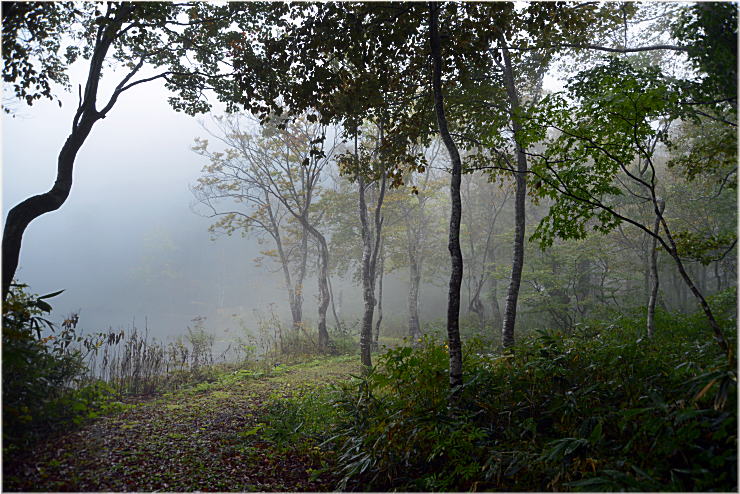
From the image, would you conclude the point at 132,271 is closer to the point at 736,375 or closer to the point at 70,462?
the point at 70,462

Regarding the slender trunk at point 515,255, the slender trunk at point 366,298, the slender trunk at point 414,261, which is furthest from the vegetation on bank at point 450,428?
the slender trunk at point 414,261

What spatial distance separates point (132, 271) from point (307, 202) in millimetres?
37269

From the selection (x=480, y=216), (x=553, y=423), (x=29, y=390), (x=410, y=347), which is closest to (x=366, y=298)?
(x=410, y=347)

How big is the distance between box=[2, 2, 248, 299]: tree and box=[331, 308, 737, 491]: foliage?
436cm

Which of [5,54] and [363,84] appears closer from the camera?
[5,54]

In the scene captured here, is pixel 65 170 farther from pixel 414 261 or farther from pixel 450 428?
pixel 414 261

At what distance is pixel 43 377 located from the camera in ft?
12.2

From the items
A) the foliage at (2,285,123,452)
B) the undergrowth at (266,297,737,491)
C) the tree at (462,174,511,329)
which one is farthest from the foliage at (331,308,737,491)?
the tree at (462,174,511,329)

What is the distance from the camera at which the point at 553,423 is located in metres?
3.42

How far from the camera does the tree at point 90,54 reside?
4.46 metres

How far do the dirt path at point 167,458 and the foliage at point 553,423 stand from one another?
2.30ft

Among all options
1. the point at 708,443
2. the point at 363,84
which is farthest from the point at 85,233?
the point at 708,443

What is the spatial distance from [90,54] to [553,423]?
338 inches

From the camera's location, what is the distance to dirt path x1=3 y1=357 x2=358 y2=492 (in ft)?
10.2
